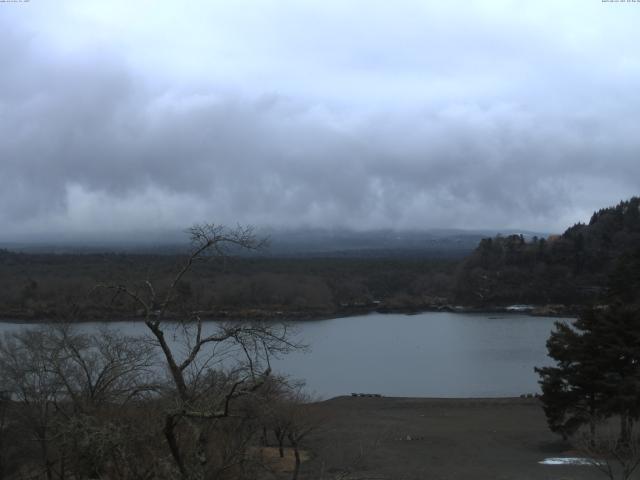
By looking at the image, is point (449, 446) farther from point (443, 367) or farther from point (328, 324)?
point (328, 324)

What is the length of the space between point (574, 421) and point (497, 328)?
45.1 meters

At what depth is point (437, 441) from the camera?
74.9 ft

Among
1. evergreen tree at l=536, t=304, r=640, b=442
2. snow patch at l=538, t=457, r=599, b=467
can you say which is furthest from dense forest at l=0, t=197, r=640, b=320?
snow patch at l=538, t=457, r=599, b=467

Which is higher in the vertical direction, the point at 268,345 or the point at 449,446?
the point at 268,345

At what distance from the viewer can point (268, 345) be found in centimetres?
569

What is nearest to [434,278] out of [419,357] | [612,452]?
[419,357]

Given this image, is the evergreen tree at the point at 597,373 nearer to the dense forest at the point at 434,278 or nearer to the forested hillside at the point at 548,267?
the dense forest at the point at 434,278

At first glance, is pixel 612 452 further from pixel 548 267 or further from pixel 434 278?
pixel 434 278

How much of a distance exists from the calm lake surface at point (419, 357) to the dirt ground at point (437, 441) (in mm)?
3007

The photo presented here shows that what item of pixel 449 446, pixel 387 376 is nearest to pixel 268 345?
pixel 449 446

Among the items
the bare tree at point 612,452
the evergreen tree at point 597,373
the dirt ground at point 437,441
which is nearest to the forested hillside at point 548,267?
the dirt ground at point 437,441

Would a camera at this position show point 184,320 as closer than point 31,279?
Yes

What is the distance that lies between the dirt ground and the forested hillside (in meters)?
55.7

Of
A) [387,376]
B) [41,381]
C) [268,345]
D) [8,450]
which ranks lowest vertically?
[387,376]
